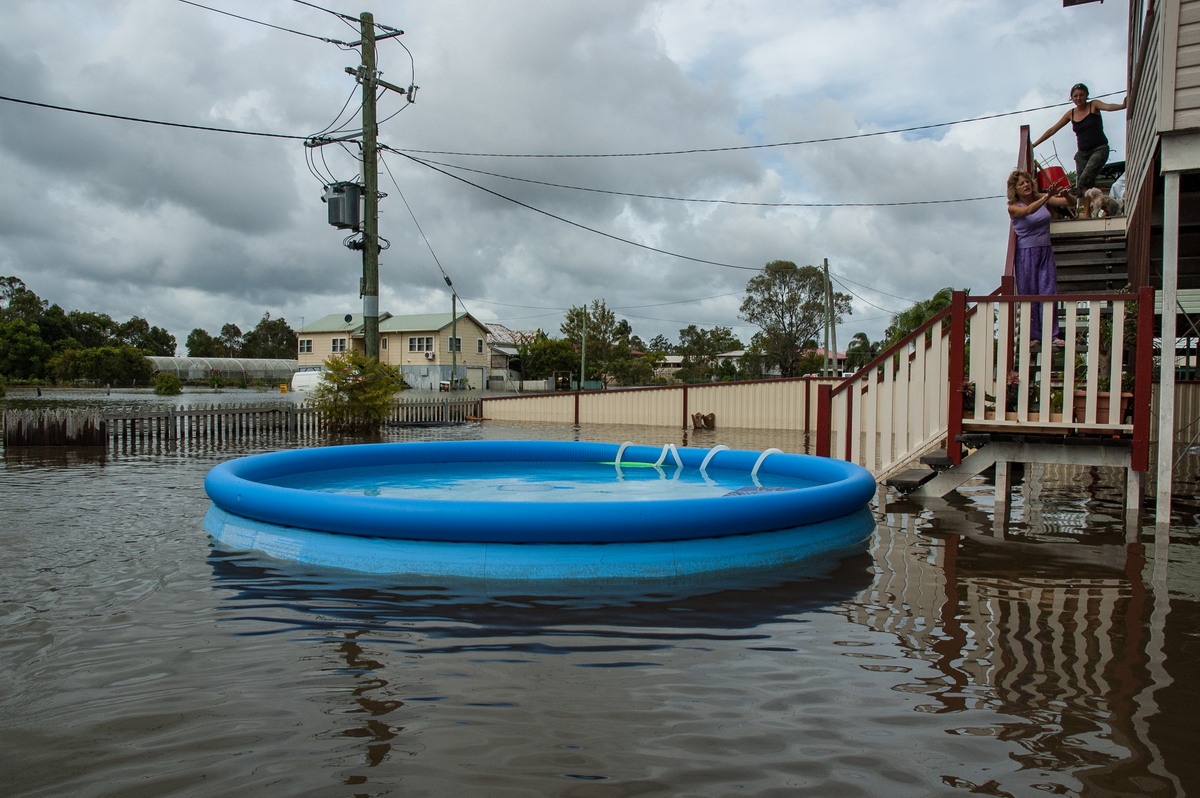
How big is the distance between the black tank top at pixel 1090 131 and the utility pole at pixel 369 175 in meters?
12.6

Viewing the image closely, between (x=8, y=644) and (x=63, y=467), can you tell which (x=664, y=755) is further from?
(x=63, y=467)

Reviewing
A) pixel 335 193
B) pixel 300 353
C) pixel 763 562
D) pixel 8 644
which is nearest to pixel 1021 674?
pixel 763 562

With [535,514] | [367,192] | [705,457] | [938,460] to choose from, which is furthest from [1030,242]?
[367,192]

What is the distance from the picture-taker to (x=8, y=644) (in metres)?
3.62

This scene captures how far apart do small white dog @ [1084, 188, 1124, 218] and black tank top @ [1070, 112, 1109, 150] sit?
82 centimetres

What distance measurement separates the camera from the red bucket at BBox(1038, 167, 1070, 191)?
1144 cm

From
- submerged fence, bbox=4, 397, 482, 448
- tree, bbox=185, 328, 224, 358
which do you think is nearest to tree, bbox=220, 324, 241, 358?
tree, bbox=185, 328, 224, 358

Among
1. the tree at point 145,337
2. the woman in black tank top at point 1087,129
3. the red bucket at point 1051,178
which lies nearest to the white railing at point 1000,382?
the woman in black tank top at point 1087,129

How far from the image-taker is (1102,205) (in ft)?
33.9

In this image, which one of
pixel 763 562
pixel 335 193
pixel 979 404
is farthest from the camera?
pixel 335 193

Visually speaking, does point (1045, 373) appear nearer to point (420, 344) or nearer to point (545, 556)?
point (545, 556)

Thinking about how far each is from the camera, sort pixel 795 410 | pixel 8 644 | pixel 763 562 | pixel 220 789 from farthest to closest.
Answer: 1. pixel 795 410
2. pixel 763 562
3. pixel 8 644
4. pixel 220 789

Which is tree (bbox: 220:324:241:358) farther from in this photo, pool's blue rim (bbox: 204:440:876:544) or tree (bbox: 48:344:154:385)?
pool's blue rim (bbox: 204:440:876:544)

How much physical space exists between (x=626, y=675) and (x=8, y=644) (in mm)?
2906
